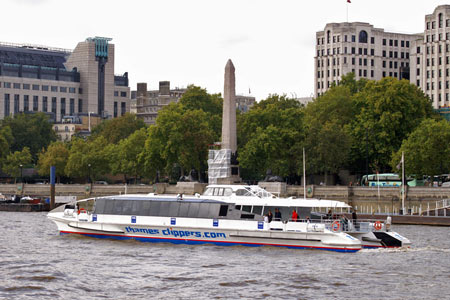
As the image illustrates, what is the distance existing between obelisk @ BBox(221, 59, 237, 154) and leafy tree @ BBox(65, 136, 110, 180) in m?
36.6

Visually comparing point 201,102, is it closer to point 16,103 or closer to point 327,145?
point 327,145

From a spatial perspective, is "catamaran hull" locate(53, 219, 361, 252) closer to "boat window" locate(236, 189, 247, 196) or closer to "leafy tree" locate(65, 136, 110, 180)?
"boat window" locate(236, 189, 247, 196)

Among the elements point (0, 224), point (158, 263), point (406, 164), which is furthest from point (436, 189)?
point (158, 263)

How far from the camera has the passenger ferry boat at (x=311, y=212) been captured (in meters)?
48.1

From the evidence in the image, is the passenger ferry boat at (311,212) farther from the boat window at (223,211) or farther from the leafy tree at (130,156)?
the leafy tree at (130,156)

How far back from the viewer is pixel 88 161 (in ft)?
401

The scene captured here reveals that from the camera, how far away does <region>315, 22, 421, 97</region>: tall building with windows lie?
168125 millimetres

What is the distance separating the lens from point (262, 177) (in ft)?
354

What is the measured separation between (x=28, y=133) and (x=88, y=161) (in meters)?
34.5

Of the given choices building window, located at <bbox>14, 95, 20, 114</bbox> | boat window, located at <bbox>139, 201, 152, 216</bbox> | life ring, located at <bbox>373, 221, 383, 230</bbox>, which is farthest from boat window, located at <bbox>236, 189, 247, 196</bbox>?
building window, located at <bbox>14, 95, 20, 114</bbox>

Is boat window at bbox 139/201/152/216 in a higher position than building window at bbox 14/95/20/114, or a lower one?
lower

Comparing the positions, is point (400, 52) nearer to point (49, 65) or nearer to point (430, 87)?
point (430, 87)

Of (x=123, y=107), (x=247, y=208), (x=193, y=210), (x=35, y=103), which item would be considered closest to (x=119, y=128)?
(x=35, y=103)

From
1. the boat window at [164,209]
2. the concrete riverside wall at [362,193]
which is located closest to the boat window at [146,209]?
the boat window at [164,209]
